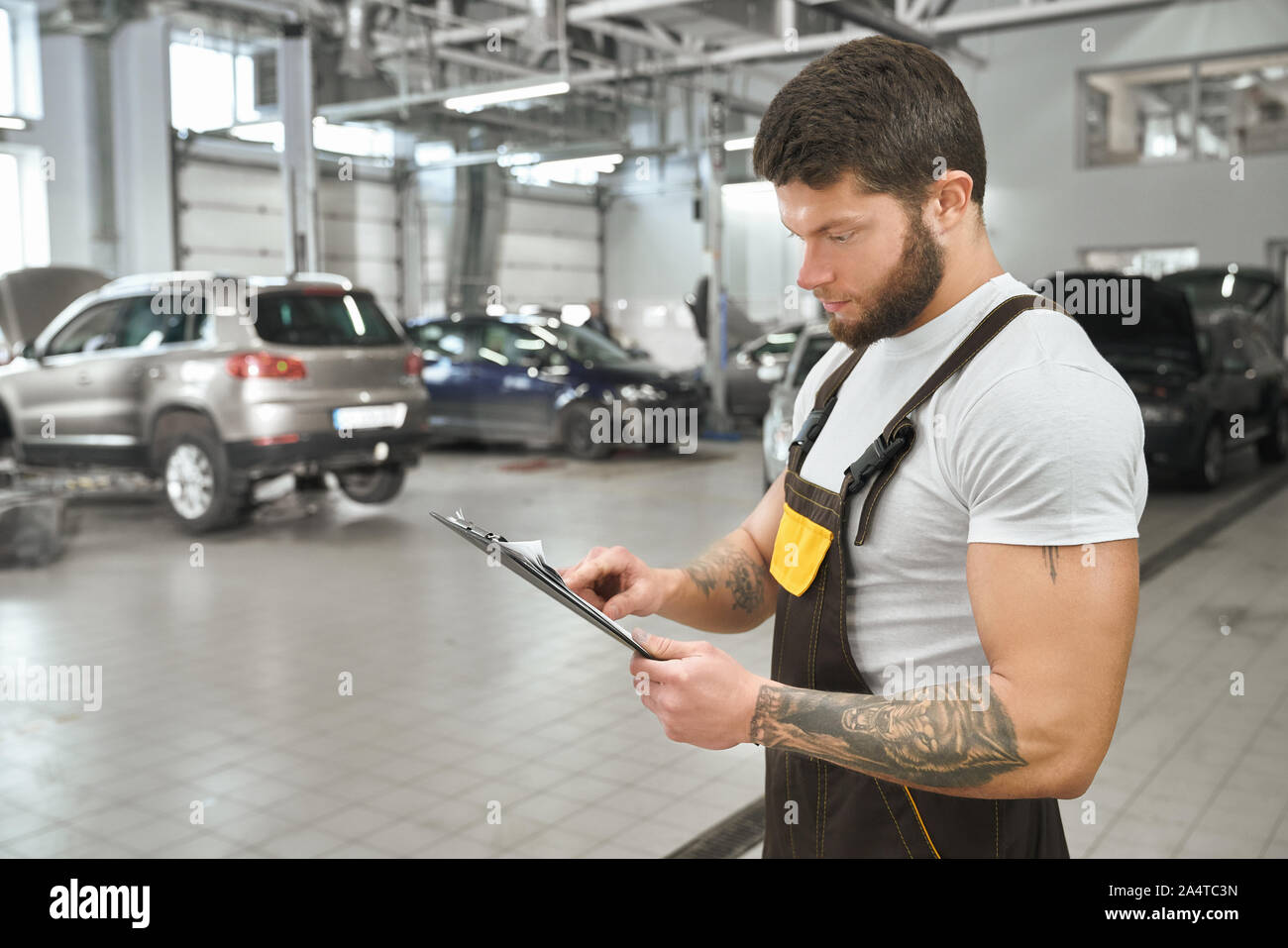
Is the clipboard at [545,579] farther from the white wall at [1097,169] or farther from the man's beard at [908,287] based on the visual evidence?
the white wall at [1097,169]

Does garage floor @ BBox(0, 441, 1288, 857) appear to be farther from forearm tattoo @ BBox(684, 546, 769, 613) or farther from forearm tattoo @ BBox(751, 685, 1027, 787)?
forearm tattoo @ BBox(751, 685, 1027, 787)

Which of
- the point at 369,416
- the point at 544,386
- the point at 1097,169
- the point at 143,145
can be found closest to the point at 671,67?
the point at 544,386

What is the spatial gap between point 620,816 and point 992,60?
19383 millimetres

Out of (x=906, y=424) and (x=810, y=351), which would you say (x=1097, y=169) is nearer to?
(x=810, y=351)

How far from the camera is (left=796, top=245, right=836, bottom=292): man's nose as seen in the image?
1.36 m

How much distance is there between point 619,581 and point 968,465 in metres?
0.65

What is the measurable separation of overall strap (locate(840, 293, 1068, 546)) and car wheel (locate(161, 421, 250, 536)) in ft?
23.7

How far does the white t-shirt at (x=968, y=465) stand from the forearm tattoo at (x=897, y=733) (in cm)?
16

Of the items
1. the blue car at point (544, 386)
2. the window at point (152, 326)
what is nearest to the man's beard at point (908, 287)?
the window at point (152, 326)

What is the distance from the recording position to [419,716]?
4.44 m

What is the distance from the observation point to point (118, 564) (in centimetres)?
724

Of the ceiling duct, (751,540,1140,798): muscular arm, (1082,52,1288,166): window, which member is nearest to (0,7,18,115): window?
the ceiling duct
